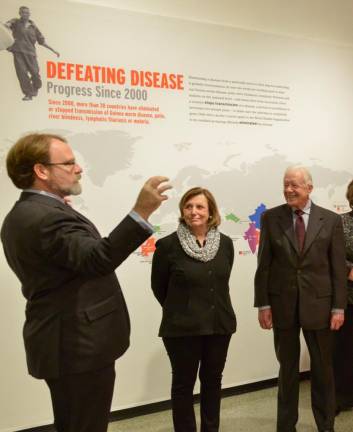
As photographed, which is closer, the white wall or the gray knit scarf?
the gray knit scarf

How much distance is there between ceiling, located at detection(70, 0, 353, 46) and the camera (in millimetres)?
2750

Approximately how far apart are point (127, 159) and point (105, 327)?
151cm

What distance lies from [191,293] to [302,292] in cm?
63

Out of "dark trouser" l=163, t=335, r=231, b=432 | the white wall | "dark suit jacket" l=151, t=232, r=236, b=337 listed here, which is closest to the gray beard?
"dark suit jacket" l=151, t=232, r=236, b=337

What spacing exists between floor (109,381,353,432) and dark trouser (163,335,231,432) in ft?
1.49

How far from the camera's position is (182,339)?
2.14m

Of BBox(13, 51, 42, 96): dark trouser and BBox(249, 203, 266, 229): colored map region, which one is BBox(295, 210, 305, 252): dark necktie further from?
BBox(13, 51, 42, 96): dark trouser

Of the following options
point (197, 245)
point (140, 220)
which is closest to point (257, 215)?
point (197, 245)

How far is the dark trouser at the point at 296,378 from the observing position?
2.33 meters

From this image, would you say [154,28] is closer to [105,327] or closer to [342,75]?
[342,75]

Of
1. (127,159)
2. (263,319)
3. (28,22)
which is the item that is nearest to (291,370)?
(263,319)

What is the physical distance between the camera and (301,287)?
7.45ft

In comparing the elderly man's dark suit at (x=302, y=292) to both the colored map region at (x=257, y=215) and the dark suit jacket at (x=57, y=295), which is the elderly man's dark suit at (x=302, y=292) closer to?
the colored map region at (x=257, y=215)

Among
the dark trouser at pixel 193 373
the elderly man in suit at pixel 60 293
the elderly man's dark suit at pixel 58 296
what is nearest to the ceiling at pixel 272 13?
the elderly man in suit at pixel 60 293
